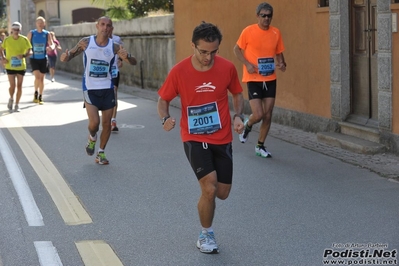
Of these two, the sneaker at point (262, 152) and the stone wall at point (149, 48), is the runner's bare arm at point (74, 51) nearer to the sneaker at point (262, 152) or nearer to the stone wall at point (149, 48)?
the sneaker at point (262, 152)

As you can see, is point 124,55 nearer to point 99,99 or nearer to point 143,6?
point 99,99

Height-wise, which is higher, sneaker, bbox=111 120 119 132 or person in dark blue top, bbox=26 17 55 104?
person in dark blue top, bbox=26 17 55 104

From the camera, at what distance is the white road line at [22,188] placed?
7.75m

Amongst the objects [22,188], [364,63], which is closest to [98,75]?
[22,188]

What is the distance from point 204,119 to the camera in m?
6.60

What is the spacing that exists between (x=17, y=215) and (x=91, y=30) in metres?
24.2

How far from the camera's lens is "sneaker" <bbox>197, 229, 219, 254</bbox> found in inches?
255

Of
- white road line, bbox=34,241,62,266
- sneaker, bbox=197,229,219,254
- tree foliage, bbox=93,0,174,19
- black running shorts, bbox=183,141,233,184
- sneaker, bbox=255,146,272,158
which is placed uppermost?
tree foliage, bbox=93,0,174,19

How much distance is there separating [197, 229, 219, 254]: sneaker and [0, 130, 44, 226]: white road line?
1.63m

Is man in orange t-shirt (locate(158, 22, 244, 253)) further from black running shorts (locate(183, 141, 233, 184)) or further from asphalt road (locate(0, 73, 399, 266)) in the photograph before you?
asphalt road (locate(0, 73, 399, 266))

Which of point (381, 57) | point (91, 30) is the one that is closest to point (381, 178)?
point (381, 57)

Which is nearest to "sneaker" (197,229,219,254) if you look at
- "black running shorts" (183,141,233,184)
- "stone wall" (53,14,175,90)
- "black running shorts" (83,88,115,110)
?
"black running shorts" (183,141,233,184)

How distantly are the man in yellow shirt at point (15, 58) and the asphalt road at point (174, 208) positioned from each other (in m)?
5.54

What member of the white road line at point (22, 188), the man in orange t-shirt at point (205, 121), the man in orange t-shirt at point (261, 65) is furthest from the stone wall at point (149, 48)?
the man in orange t-shirt at point (205, 121)
